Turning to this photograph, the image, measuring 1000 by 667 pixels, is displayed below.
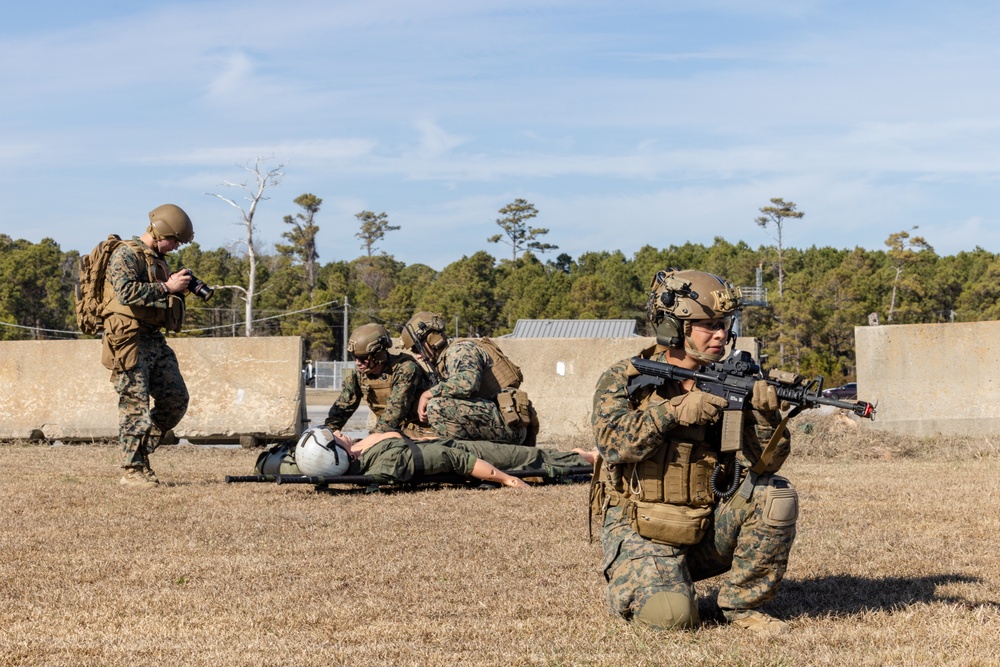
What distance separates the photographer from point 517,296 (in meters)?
66.2

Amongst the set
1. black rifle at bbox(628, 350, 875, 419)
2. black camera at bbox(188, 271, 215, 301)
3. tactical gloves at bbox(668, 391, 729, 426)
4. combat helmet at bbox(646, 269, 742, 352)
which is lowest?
tactical gloves at bbox(668, 391, 729, 426)

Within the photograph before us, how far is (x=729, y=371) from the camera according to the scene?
4.92 metres

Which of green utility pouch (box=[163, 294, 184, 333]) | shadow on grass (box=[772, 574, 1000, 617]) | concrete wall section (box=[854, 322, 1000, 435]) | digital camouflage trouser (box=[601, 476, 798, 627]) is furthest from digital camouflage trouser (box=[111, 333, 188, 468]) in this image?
concrete wall section (box=[854, 322, 1000, 435])

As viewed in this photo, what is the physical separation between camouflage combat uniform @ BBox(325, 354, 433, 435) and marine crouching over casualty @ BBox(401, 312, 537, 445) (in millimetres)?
141

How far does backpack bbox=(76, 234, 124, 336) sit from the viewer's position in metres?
9.73

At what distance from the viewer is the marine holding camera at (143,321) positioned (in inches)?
374

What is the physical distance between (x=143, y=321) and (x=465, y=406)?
2.75m

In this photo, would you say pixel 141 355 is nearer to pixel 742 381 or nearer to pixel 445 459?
pixel 445 459

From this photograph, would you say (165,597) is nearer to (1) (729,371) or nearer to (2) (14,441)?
(1) (729,371)

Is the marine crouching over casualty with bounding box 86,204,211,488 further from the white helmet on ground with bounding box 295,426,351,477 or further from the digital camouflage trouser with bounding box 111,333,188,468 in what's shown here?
the white helmet on ground with bounding box 295,426,351,477

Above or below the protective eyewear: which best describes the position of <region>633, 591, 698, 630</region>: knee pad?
below

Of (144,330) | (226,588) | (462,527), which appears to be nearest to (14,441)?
(144,330)

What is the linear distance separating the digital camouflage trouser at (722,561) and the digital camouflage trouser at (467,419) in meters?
4.94

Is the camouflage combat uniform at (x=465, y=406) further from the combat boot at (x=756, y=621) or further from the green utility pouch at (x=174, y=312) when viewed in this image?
the combat boot at (x=756, y=621)
